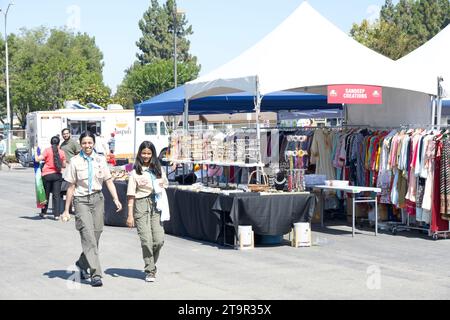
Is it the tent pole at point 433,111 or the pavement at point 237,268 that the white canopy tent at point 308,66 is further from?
the pavement at point 237,268

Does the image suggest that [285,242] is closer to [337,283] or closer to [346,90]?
[346,90]

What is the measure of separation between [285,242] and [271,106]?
9.41 meters

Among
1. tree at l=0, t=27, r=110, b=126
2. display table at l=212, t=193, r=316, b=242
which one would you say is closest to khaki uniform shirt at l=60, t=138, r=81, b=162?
display table at l=212, t=193, r=316, b=242

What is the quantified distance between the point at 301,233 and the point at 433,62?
5342 millimetres

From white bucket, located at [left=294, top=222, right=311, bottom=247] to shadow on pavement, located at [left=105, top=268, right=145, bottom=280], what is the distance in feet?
10.3

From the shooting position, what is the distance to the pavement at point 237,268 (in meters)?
9.67

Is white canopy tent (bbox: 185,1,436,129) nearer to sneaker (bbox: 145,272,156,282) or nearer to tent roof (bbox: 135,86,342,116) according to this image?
sneaker (bbox: 145,272,156,282)

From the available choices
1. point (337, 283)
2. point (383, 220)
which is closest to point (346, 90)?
point (383, 220)

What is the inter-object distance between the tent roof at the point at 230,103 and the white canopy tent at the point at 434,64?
196 inches

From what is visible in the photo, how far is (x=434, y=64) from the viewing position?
658 inches

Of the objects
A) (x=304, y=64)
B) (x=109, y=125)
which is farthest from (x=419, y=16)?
(x=304, y=64)

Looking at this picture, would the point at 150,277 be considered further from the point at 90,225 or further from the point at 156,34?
the point at 156,34

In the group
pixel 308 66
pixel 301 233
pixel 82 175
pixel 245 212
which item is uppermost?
pixel 308 66

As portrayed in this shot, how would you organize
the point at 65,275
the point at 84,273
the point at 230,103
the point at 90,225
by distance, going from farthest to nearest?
the point at 230,103 < the point at 65,275 < the point at 84,273 < the point at 90,225
